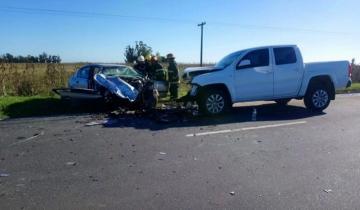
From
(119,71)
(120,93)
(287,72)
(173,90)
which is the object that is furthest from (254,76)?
(119,71)

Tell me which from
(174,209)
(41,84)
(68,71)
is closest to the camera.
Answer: (174,209)

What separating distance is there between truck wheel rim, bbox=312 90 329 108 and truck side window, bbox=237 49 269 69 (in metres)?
1.93

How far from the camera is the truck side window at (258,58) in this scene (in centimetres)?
1238

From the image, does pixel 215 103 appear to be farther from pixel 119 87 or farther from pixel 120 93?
pixel 119 87

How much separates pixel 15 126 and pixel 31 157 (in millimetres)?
3557

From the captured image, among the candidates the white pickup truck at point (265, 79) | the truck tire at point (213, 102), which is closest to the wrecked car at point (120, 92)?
the white pickup truck at point (265, 79)

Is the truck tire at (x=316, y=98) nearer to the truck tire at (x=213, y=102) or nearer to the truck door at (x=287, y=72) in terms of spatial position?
the truck door at (x=287, y=72)

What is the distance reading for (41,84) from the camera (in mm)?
17500

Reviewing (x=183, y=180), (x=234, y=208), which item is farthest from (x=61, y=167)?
(x=234, y=208)

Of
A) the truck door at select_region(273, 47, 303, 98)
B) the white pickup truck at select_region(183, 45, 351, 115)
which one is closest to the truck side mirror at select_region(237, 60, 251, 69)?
the white pickup truck at select_region(183, 45, 351, 115)

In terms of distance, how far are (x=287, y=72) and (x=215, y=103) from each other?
8.17ft

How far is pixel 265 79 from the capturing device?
12477 millimetres

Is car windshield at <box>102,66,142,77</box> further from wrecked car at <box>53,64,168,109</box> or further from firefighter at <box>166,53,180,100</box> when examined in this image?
firefighter at <box>166,53,180,100</box>

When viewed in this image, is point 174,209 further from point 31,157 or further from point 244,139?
point 244,139
